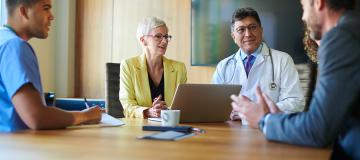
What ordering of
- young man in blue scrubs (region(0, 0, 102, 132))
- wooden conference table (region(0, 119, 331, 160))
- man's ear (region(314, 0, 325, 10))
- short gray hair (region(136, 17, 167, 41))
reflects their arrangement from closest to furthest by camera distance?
1. wooden conference table (region(0, 119, 331, 160))
2. man's ear (region(314, 0, 325, 10))
3. young man in blue scrubs (region(0, 0, 102, 132))
4. short gray hair (region(136, 17, 167, 41))

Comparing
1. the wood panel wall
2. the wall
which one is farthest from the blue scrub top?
the wall

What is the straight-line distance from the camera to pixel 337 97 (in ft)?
3.37

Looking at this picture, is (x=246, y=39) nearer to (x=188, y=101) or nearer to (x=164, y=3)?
A: (x=188, y=101)

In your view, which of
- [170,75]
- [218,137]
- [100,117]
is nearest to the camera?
[218,137]

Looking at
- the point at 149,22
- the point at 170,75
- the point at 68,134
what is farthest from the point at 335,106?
the point at 149,22

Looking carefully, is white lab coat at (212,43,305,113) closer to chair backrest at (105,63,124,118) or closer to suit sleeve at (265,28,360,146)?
chair backrest at (105,63,124,118)

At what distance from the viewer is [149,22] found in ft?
9.05

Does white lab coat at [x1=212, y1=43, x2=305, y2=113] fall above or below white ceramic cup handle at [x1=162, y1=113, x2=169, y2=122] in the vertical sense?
above

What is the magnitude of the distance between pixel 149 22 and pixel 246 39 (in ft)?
2.17

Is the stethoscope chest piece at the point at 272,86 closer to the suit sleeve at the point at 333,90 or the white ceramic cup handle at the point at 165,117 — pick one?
the white ceramic cup handle at the point at 165,117

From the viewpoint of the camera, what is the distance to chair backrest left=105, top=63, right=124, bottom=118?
9.15 ft

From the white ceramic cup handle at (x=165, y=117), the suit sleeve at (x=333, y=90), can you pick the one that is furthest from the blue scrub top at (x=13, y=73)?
the suit sleeve at (x=333, y=90)

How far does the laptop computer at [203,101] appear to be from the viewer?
74.0 inches

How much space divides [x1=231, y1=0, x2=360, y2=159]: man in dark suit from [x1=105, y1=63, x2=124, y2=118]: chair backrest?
1.70m
